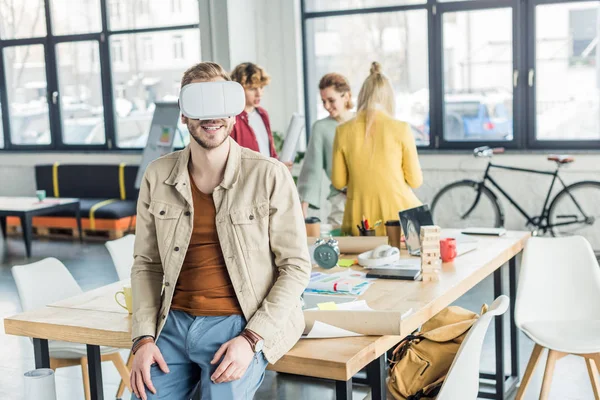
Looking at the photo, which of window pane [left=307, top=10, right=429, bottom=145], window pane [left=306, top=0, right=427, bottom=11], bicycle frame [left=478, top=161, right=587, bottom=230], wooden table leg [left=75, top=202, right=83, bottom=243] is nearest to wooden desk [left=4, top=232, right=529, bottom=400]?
bicycle frame [left=478, top=161, right=587, bottom=230]

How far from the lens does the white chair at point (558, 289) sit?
350cm

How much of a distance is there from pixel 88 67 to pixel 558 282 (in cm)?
824

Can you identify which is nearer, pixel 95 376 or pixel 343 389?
pixel 343 389

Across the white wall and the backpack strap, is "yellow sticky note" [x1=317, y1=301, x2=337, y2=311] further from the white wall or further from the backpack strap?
the white wall

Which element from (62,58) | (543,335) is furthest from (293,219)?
(62,58)

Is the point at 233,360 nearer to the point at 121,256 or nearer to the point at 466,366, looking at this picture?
the point at 466,366

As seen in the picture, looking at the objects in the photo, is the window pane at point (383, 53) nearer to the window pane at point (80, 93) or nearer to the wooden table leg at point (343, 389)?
the window pane at point (80, 93)

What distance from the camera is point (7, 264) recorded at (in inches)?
319

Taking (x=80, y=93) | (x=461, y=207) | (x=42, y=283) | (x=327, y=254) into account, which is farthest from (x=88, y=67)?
(x=327, y=254)

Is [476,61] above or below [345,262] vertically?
above

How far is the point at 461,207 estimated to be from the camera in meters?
8.07

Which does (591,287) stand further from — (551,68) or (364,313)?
(551,68)

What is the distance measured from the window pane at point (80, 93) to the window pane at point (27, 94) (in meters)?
0.33

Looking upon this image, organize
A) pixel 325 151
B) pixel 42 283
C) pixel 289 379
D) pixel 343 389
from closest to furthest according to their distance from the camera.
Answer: pixel 343 389
pixel 42 283
pixel 289 379
pixel 325 151
